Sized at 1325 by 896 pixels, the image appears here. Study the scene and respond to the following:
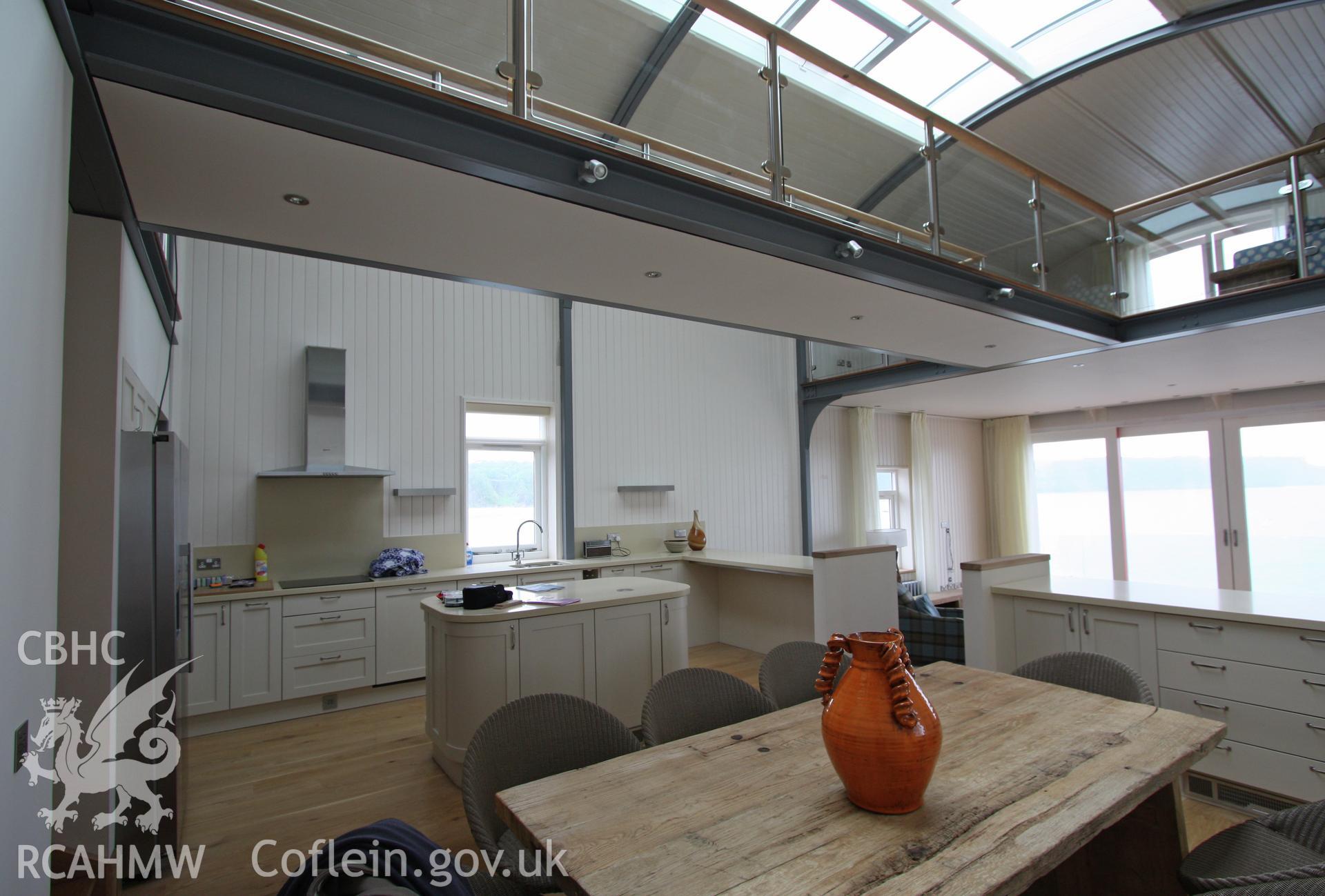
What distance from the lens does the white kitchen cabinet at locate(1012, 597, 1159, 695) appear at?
320 centimetres

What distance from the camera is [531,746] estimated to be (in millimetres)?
1769

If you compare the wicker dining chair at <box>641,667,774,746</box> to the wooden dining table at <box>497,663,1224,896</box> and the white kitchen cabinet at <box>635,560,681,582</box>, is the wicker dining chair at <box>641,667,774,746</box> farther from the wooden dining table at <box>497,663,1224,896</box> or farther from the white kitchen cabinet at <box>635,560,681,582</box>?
the white kitchen cabinet at <box>635,560,681,582</box>

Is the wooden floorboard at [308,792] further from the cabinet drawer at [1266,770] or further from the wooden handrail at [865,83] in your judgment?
the wooden handrail at [865,83]

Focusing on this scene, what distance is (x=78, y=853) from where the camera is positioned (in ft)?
6.07

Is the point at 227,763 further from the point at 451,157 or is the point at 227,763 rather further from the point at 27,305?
the point at 451,157

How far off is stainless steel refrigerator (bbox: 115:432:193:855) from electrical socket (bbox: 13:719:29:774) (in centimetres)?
94

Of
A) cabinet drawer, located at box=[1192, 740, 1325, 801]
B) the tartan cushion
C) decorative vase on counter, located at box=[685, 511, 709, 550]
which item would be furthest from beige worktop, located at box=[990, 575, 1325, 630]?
decorative vase on counter, located at box=[685, 511, 709, 550]

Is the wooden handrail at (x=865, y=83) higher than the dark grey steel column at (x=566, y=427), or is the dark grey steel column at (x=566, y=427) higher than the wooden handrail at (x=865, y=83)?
the wooden handrail at (x=865, y=83)

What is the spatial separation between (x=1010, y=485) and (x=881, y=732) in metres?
9.51

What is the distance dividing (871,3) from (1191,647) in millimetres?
5405

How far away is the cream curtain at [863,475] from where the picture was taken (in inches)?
323

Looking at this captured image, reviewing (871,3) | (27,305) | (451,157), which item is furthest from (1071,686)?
(871,3)

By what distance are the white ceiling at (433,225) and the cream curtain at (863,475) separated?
4022 millimetres

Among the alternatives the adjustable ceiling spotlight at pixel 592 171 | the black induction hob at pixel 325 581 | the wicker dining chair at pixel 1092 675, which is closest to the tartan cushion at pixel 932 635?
the wicker dining chair at pixel 1092 675
